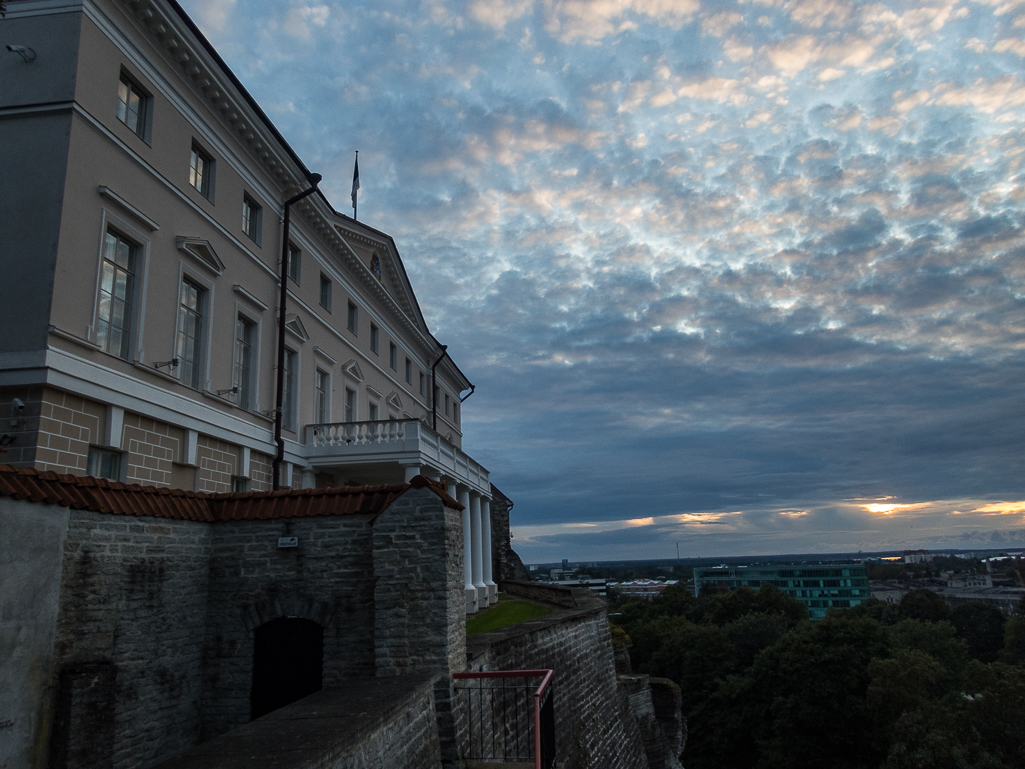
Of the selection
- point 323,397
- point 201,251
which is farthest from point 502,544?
point 201,251

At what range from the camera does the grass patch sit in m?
18.6

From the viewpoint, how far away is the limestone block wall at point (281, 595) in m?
8.38

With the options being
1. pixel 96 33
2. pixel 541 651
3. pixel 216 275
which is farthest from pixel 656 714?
pixel 96 33

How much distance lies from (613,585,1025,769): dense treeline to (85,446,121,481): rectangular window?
97.4 ft

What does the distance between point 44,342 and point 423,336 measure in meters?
22.6

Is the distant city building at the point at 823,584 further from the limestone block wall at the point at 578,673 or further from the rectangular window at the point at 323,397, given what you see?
the rectangular window at the point at 323,397

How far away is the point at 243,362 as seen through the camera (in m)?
17.1

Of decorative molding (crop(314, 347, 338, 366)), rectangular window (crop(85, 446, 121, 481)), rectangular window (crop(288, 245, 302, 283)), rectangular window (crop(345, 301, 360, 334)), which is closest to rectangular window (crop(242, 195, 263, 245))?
rectangular window (crop(288, 245, 302, 283))

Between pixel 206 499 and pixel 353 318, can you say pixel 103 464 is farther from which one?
pixel 353 318

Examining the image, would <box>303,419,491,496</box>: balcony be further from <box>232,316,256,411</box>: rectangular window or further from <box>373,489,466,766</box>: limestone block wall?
<box>373,489,466,766</box>: limestone block wall

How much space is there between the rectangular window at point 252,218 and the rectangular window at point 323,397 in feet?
16.4

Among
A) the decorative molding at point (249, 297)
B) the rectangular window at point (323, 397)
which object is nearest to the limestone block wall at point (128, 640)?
the decorative molding at point (249, 297)

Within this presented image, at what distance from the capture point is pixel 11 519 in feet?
20.1

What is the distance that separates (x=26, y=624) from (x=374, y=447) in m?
13.2
